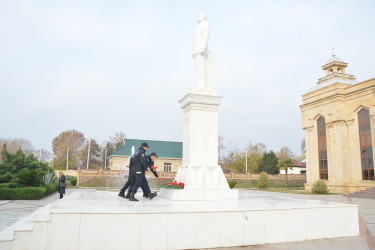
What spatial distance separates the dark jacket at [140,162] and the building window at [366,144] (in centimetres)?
2548

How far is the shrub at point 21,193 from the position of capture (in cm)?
1815

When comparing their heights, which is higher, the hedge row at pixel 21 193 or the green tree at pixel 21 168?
the green tree at pixel 21 168

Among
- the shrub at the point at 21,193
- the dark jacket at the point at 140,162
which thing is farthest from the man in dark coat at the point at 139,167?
the shrub at the point at 21,193

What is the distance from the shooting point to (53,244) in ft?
16.2

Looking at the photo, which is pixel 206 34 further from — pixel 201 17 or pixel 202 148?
pixel 202 148

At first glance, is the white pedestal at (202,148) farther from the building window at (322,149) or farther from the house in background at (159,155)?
the house in background at (159,155)

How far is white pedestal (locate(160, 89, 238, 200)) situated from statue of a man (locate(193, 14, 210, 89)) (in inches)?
19.3

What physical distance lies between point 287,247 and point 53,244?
445 cm

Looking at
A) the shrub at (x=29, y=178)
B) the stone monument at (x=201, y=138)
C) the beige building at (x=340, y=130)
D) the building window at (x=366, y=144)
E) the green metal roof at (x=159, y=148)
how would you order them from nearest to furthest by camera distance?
the stone monument at (x=201, y=138), the shrub at (x=29, y=178), the building window at (x=366, y=144), the beige building at (x=340, y=130), the green metal roof at (x=159, y=148)

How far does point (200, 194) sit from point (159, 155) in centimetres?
4591

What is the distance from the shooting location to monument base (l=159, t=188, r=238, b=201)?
809 cm

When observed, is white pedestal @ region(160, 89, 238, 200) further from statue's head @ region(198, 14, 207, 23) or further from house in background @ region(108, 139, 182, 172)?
house in background @ region(108, 139, 182, 172)

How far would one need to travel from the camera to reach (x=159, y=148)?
55469 mm

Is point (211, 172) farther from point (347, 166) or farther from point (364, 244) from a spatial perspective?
point (347, 166)
